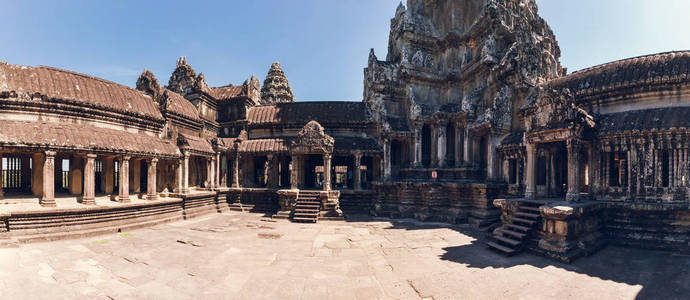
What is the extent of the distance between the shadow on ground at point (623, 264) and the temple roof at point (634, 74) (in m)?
6.16

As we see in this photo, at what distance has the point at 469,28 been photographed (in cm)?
1825

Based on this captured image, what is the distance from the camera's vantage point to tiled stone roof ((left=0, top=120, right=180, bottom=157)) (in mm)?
11047

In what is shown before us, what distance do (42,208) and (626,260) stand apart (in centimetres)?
2107

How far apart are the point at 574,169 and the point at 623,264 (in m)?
3.52

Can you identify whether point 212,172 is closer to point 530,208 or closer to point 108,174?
point 108,174

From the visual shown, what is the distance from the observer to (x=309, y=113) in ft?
71.9

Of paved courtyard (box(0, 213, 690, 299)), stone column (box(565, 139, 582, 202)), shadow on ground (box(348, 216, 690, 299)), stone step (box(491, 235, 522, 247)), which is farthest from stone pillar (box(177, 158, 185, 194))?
stone column (box(565, 139, 582, 202))

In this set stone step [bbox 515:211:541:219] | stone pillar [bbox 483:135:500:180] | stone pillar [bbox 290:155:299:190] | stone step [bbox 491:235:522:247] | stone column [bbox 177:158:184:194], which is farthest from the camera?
stone pillar [bbox 290:155:299:190]

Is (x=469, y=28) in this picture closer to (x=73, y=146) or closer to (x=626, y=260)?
(x=626, y=260)

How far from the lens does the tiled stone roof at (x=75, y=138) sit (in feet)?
36.2

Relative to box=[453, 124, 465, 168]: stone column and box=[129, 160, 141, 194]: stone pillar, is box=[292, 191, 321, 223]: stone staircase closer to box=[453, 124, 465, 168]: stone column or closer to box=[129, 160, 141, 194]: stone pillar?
box=[453, 124, 465, 168]: stone column

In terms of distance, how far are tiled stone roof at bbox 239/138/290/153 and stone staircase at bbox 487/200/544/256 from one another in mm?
13520

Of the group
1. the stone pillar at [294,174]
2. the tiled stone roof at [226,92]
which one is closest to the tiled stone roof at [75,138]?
the stone pillar at [294,174]

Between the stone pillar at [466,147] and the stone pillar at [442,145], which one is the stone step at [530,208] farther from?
the stone pillar at [442,145]
